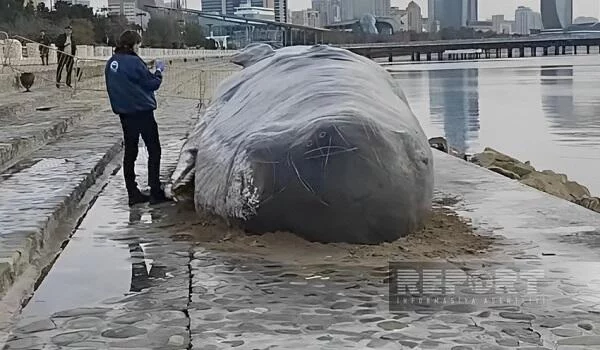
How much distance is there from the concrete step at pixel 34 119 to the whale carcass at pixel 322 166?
4.45 m

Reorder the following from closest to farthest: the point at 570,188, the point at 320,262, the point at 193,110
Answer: the point at 320,262
the point at 570,188
the point at 193,110

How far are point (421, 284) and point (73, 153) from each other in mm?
7279

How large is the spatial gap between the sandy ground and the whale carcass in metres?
0.08

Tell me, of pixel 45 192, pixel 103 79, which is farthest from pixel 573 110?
pixel 45 192

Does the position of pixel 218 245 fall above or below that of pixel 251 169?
below

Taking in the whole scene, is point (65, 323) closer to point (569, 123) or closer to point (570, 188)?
point (570, 188)

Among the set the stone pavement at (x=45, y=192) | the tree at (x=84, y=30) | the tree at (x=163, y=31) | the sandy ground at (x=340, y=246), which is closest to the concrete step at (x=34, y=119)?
the stone pavement at (x=45, y=192)

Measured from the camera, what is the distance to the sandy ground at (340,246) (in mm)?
6582

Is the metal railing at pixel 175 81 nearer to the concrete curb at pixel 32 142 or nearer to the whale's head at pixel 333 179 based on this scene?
the concrete curb at pixel 32 142

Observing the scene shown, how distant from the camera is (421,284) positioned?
19.5 feet

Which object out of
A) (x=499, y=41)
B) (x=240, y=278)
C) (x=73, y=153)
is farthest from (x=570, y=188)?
(x=499, y=41)

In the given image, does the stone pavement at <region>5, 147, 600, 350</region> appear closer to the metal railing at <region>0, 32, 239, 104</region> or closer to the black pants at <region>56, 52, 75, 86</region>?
the metal railing at <region>0, 32, 239, 104</region>

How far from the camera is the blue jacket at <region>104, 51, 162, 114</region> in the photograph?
856 cm

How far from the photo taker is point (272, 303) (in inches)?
218
